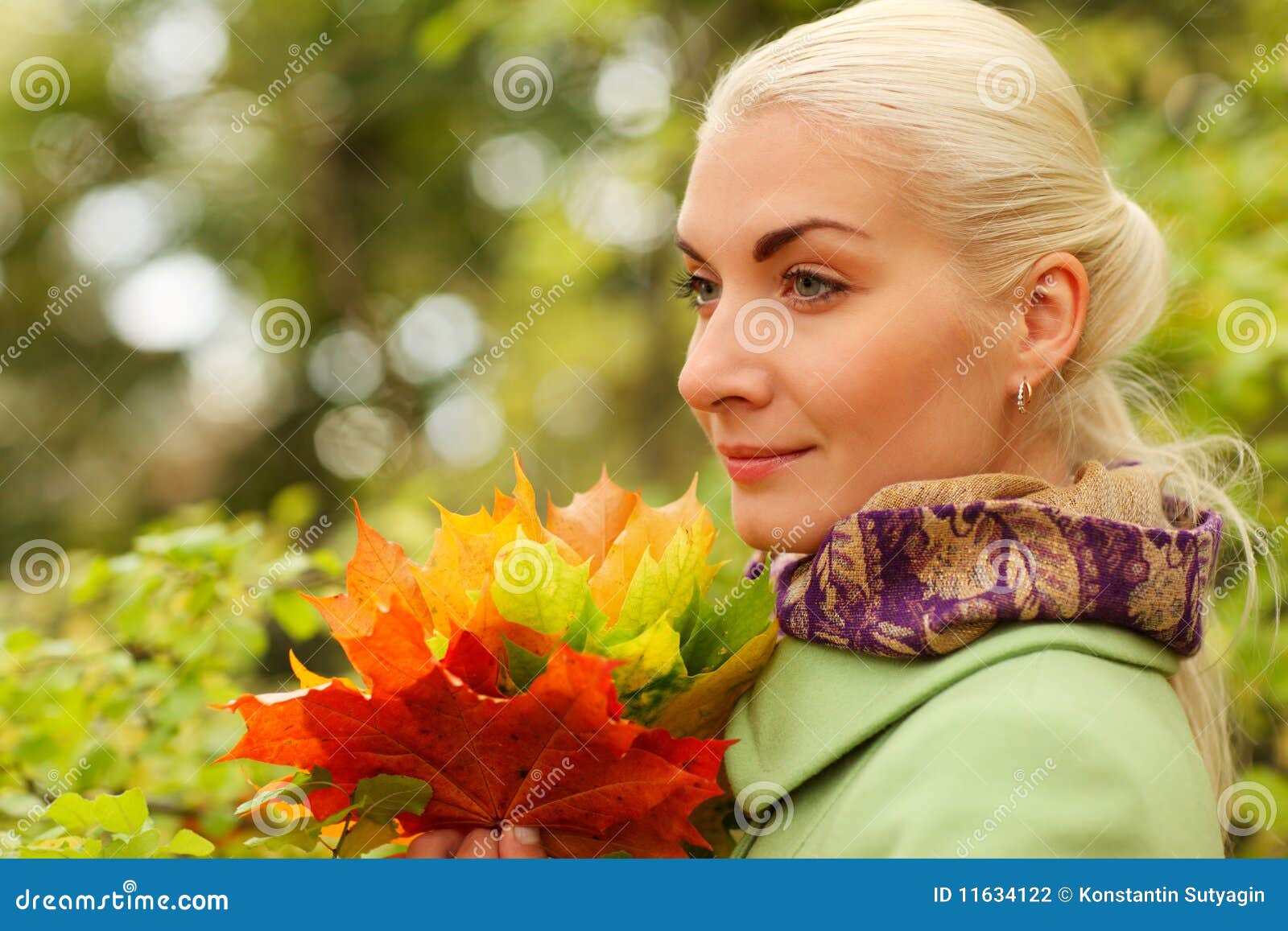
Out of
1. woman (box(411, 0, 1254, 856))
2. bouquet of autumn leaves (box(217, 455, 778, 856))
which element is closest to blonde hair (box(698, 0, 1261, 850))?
Answer: woman (box(411, 0, 1254, 856))

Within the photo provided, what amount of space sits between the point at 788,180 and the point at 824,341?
0.20 metres

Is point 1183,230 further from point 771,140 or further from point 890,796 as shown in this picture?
point 890,796

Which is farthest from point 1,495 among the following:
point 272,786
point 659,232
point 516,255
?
point 272,786

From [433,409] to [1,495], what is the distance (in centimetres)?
252

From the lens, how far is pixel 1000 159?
4.76 feet

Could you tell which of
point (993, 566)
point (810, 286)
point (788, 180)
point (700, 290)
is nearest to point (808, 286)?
point (810, 286)

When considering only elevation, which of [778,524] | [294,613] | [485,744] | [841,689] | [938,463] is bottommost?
[294,613]

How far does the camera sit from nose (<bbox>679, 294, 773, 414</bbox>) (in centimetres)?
140

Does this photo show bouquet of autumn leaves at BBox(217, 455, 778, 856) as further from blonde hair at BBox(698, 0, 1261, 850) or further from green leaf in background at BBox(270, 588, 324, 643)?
green leaf in background at BBox(270, 588, 324, 643)

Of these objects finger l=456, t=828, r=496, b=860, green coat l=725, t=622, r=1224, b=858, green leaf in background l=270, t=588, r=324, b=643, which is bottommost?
green leaf in background l=270, t=588, r=324, b=643

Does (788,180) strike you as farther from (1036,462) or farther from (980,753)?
(980,753)

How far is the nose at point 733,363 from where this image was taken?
4.58 feet

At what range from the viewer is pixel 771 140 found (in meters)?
1.42

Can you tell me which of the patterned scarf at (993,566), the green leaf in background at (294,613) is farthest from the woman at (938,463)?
the green leaf in background at (294,613)
